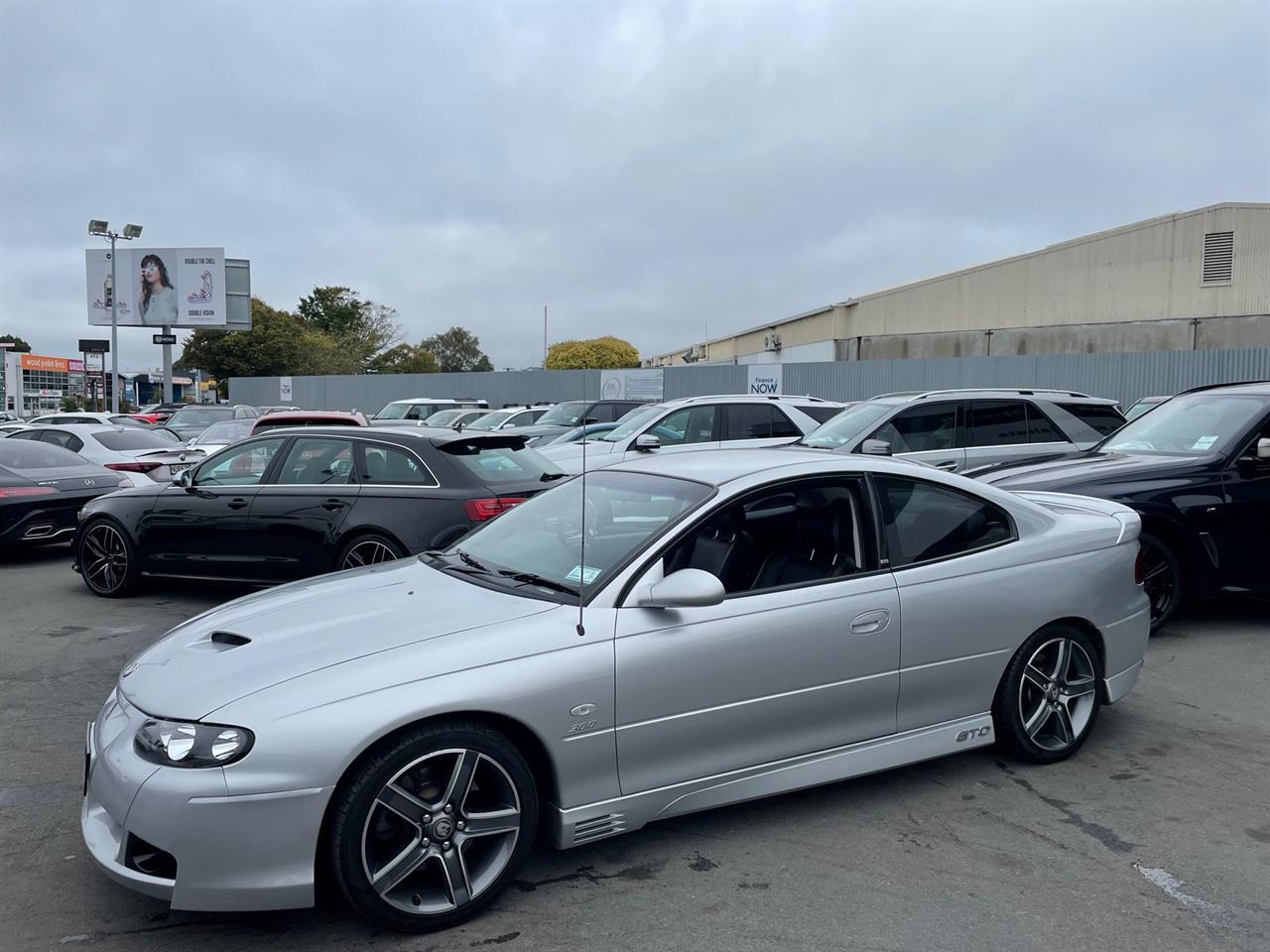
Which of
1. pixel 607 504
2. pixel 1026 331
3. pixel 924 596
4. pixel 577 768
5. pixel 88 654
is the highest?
pixel 1026 331

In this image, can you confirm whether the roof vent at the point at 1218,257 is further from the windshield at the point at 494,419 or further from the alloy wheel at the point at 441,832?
the alloy wheel at the point at 441,832

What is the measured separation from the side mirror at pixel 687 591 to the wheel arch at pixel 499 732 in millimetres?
647

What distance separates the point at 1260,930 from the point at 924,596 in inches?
62.8

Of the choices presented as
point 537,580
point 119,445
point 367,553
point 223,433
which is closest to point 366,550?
point 367,553

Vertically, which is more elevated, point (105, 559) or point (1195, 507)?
point (1195, 507)

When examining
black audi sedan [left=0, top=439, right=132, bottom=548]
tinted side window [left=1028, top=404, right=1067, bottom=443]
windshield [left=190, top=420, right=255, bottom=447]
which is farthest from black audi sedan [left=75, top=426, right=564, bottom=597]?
windshield [left=190, top=420, right=255, bottom=447]

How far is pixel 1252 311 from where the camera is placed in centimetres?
3164

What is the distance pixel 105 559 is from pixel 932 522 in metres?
7.40

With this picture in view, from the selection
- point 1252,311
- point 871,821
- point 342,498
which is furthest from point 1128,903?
point 1252,311

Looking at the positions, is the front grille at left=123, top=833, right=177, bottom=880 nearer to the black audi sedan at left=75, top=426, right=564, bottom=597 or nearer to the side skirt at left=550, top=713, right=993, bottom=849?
the side skirt at left=550, top=713, right=993, bottom=849

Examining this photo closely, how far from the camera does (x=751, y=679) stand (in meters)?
3.72

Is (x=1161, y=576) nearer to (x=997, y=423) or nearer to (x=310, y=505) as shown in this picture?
(x=997, y=423)

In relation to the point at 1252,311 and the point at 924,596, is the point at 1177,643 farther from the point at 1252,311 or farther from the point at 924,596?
the point at 1252,311

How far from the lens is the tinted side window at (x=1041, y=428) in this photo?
10.4 m
